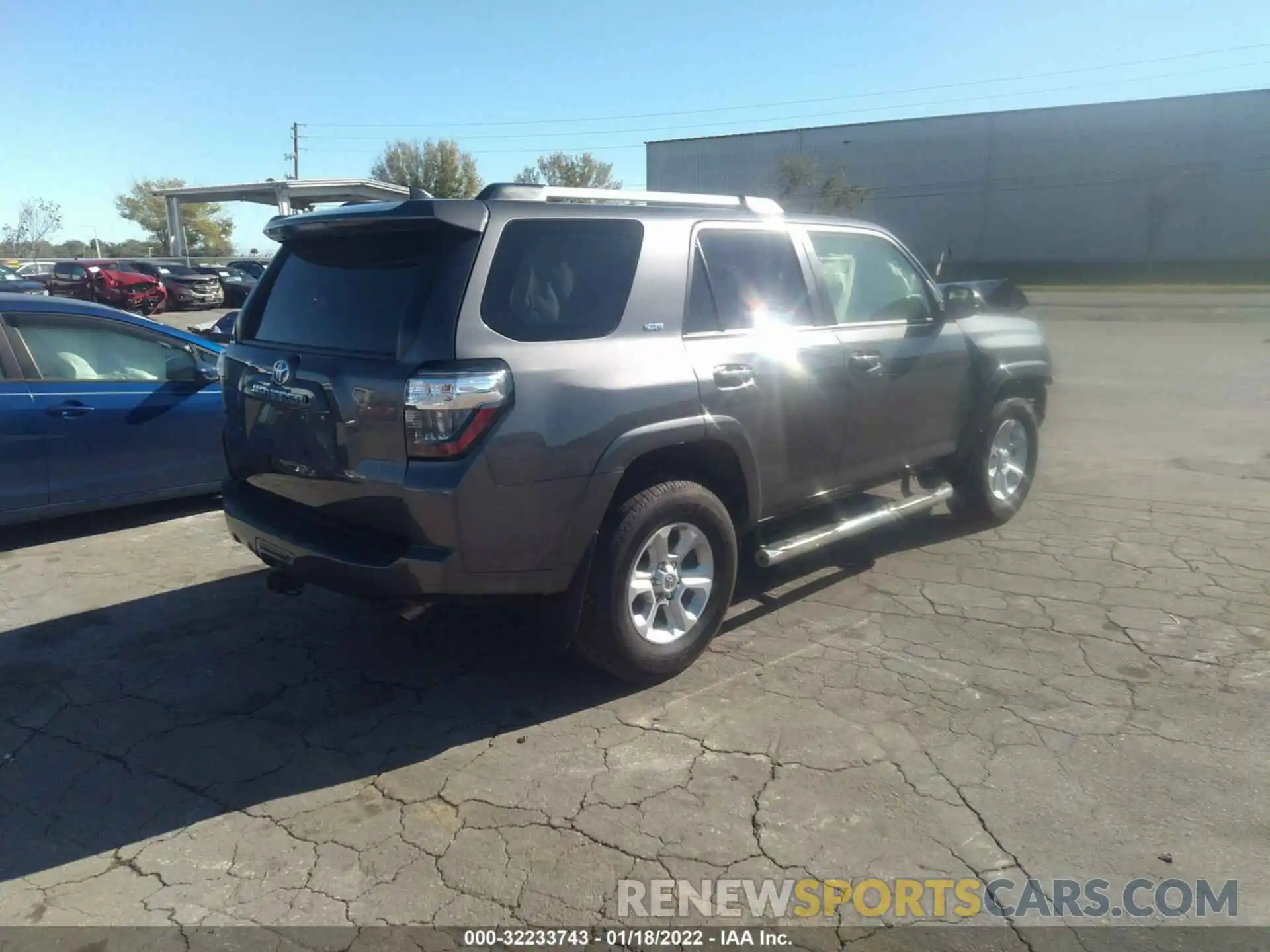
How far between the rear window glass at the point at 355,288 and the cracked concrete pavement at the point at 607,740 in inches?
47.6

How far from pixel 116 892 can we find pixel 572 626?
1720mm

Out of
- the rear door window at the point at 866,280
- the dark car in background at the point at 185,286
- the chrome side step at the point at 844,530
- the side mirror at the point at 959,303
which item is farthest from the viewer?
the dark car in background at the point at 185,286

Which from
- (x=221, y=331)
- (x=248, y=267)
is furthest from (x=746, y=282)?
(x=248, y=267)

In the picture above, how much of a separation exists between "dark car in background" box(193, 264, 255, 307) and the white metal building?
1614 inches

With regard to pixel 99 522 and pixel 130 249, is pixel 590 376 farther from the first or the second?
pixel 130 249

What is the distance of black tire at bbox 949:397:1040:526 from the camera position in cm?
605

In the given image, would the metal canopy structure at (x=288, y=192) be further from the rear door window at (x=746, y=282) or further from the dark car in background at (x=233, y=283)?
the rear door window at (x=746, y=282)

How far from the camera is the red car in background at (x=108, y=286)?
89.4 feet

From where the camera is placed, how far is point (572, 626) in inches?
147

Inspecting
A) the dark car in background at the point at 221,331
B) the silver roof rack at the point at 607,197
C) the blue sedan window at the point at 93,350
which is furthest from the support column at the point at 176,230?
the silver roof rack at the point at 607,197

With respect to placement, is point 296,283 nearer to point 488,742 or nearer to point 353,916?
point 488,742

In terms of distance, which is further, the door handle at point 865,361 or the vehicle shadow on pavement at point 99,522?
the vehicle shadow on pavement at point 99,522

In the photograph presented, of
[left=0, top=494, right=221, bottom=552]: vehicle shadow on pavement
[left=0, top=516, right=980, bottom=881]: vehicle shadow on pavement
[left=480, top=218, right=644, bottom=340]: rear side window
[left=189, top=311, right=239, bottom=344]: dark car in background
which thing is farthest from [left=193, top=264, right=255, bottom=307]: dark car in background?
[left=480, top=218, right=644, bottom=340]: rear side window

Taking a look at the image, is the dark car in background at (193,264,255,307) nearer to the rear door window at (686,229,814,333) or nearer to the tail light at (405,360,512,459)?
the rear door window at (686,229,814,333)
